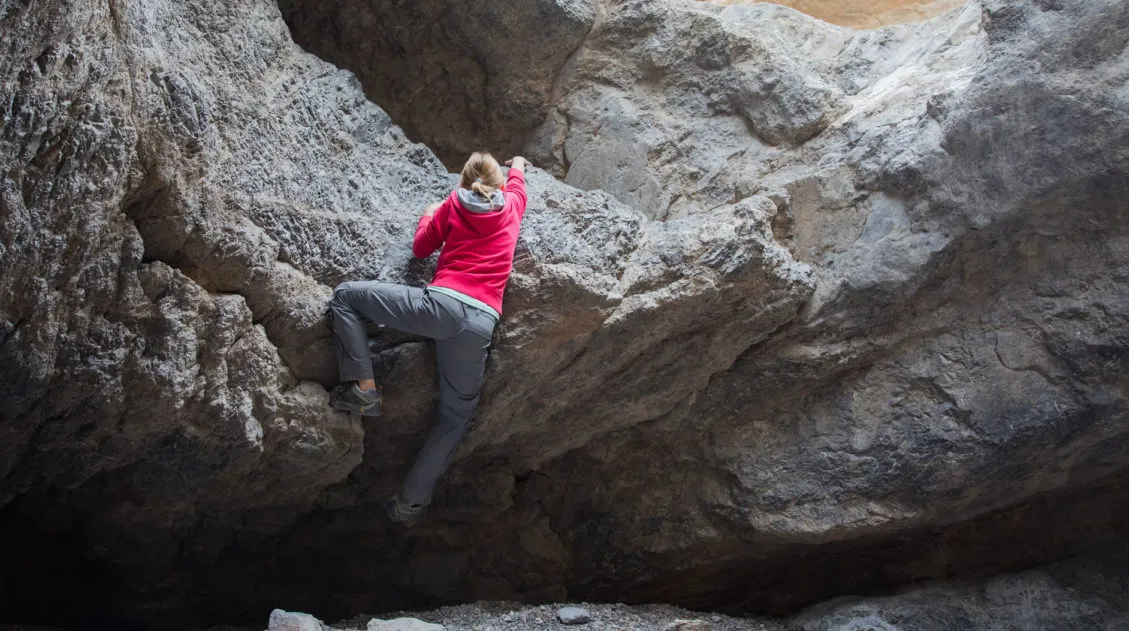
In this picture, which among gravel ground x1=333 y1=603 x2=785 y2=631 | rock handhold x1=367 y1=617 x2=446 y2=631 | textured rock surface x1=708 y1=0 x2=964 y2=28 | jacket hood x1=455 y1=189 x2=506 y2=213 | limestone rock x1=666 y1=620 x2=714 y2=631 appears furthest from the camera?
textured rock surface x1=708 y1=0 x2=964 y2=28

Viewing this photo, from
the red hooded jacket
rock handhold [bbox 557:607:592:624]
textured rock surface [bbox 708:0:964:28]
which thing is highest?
textured rock surface [bbox 708:0:964:28]

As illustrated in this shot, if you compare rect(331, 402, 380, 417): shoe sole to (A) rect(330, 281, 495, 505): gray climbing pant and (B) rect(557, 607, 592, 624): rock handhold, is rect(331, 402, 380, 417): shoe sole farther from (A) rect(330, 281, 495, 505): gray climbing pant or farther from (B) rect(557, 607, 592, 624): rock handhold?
(B) rect(557, 607, 592, 624): rock handhold

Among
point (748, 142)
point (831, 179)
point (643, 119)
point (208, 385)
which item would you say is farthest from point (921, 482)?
point (208, 385)

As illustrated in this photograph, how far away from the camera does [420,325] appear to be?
4.05 metres

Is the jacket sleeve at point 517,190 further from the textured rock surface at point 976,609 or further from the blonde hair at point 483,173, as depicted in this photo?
the textured rock surface at point 976,609

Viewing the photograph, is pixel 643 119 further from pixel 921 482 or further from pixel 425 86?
pixel 921 482

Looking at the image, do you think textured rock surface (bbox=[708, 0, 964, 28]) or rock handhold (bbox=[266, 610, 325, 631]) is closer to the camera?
rock handhold (bbox=[266, 610, 325, 631])

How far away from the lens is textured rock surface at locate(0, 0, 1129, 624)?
Result: 11.7ft

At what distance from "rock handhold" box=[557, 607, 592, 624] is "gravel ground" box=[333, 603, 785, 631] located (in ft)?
0.08

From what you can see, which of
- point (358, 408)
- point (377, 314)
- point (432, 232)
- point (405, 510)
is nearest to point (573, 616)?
point (405, 510)

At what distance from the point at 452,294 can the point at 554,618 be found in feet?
5.01

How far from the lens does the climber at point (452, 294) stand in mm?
4020

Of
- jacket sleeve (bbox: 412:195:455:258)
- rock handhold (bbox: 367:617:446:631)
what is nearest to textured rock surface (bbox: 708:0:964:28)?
jacket sleeve (bbox: 412:195:455:258)

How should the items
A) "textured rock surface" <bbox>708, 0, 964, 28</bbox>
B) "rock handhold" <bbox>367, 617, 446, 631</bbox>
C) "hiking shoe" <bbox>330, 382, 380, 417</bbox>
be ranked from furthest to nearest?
"textured rock surface" <bbox>708, 0, 964, 28</bbox> < "hiking shoe" <bbox>330, 382, 380, 417</bbox> < "rock handhold" <bbox>367, 617, 446, 631</bbox>
